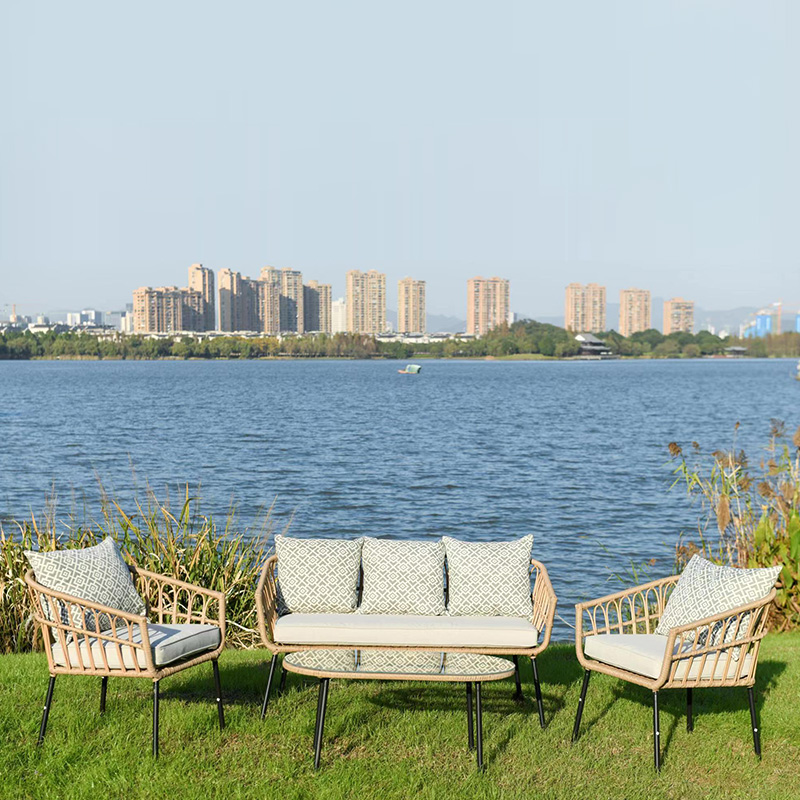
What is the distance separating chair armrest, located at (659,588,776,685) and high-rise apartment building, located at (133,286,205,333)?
169m

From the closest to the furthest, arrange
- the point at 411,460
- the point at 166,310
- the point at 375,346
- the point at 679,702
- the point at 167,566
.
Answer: the point at 679,702
the point at 167,566
the point at 411,460
the point at 375,346
the point at 166,310

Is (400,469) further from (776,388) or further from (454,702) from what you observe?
(776,388)

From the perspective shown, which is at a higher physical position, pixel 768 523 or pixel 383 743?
pixel 768 523

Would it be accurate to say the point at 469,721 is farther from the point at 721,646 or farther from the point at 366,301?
the point at 366,301

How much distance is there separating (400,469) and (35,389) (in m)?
43.9

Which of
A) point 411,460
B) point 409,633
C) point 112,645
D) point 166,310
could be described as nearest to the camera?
point 112,645

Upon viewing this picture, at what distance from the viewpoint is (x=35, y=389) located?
60.5 m

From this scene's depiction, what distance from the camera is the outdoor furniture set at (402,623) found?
4.50 meters

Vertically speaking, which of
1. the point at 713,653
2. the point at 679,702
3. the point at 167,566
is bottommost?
the point at 679,702

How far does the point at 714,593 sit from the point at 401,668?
1.65 m

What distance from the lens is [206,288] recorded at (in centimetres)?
18138

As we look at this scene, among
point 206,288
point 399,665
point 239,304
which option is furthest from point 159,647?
point 206,288

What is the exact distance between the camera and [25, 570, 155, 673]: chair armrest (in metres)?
4.45

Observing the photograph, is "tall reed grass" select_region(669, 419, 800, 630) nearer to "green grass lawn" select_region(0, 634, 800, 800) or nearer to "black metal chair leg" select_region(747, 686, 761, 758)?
"green grass lawn" select_region(0, 634, 800, 800)
